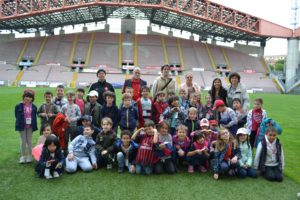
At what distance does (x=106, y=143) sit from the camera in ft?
18.5

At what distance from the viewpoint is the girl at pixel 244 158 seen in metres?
5.30

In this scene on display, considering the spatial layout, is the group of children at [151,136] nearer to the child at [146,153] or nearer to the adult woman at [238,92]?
the child at [146,153]

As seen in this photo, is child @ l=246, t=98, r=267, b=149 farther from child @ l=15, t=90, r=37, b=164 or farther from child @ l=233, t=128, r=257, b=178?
child @ l=15, t=90, r=37, b=164

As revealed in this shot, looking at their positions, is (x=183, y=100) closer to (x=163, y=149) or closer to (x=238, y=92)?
(x=238, y=92)

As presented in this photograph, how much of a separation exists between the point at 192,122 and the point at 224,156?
3.30 feet

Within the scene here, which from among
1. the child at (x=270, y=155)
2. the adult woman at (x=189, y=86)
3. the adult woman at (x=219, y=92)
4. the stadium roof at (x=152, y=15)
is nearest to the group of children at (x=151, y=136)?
the child at (x=270, y=155)

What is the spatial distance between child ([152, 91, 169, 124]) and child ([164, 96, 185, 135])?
0.68ft

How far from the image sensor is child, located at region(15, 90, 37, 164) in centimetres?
573

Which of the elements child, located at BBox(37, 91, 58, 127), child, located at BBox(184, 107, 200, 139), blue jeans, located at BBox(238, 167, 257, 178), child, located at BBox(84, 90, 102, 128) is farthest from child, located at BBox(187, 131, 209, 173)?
child, located at BBox(37, 91, 58, 127)

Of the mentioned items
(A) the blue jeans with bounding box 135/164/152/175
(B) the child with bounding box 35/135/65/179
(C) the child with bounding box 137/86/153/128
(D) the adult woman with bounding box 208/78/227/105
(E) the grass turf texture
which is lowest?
(E) the grass turf texture

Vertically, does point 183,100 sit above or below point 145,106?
above

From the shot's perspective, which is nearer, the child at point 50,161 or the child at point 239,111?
the child at point 50,161

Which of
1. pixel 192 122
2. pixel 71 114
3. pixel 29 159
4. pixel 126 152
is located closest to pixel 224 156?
pixel 192 122

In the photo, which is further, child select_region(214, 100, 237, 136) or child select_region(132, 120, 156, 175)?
child select_region(214, 100, 237, 136)
